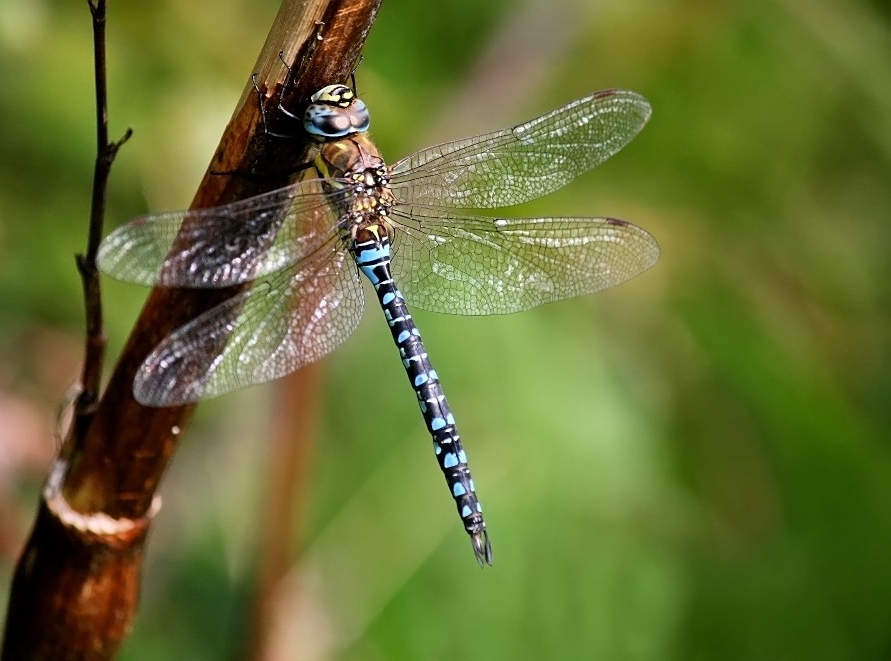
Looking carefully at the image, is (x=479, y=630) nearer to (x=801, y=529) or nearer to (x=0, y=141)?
(x=801, y=529)

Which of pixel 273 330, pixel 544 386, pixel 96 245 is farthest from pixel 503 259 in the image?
pixel 96 245

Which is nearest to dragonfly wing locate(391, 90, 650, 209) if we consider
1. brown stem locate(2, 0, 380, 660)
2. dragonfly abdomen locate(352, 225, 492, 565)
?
dragonfly abdomen locate(352, 225, 492, 565)

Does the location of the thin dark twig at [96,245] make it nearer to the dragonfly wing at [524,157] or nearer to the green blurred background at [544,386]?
the green blurred background at [544,386]

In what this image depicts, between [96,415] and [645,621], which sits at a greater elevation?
[96,415]

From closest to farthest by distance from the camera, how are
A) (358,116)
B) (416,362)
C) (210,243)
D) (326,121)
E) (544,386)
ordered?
1. (210,243)
2. (326,121)
3. (358,116)
4. (416,362)
5. (544,386)

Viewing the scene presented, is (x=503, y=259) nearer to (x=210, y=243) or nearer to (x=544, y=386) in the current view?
(x=544, y=386)

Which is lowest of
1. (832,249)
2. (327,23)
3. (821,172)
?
(327,23)

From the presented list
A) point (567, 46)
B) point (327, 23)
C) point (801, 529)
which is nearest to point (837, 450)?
point (801, 529)

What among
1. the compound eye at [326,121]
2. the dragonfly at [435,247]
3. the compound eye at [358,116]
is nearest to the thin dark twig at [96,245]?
the compound eye at [326,121]
